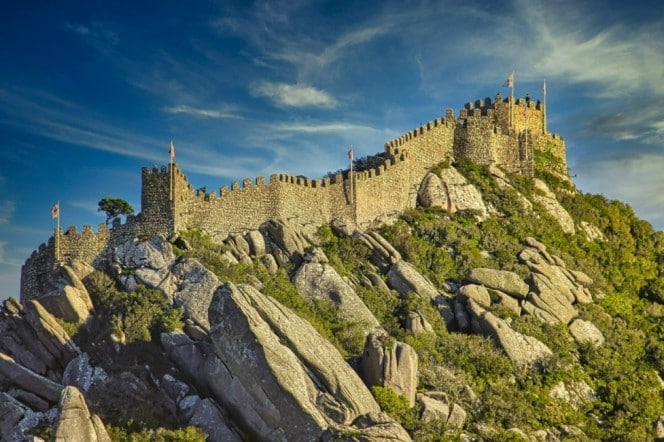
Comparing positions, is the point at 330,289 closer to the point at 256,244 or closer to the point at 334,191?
the point at 256,244

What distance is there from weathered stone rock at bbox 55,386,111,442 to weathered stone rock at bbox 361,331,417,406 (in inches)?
391

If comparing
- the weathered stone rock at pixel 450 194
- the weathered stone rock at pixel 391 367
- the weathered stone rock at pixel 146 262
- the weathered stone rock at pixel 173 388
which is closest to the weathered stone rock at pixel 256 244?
the weathered stone rock at pixel 146 262

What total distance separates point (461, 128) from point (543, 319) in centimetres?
2053

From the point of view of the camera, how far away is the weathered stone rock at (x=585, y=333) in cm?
3944

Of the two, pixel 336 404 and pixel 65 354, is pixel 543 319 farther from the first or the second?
pixel 65 354

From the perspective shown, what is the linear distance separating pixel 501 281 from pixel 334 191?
433 inches

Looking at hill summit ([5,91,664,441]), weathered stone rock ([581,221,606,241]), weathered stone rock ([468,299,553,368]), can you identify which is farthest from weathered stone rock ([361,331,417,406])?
weathered stone rock ([581,221,606,241])

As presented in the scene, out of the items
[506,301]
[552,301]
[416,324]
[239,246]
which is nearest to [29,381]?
[239,246]

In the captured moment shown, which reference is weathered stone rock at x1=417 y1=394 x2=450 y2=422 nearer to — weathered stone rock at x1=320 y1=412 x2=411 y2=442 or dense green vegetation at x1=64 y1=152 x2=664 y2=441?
dense green vegetation at x1=64 y1=152 x2=664 y2=441

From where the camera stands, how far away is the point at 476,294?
129ft

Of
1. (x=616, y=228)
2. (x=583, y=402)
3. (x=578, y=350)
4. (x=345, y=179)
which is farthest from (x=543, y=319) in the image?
(x=616, y=228)

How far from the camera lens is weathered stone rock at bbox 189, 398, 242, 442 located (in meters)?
26.8

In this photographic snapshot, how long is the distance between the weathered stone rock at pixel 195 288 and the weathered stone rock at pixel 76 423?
7367mm

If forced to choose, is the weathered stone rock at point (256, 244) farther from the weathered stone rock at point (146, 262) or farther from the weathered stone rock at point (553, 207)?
the weathered stone rock at point (553, 207)
